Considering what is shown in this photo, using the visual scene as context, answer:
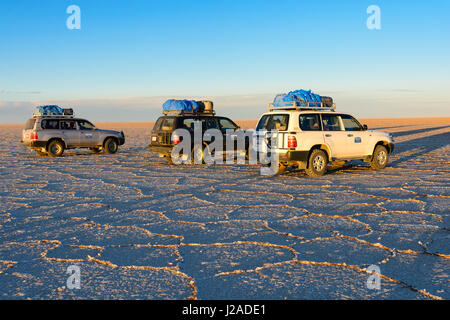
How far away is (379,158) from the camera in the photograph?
14.0 meters

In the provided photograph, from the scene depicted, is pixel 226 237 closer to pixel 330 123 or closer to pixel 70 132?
pixel 330 123

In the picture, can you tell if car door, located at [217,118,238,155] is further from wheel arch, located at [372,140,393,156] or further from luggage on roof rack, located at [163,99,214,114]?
wheel arch, located at [372,140,393,156]

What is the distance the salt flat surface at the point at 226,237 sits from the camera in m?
4.66

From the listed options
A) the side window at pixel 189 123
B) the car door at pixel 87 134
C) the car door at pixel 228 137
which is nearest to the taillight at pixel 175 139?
the side window at pixel 189 123

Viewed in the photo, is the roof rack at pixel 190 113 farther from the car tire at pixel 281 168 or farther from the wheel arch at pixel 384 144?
the wheel arch at pixel 384 144

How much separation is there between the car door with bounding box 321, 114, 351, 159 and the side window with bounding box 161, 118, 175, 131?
5.00 metres

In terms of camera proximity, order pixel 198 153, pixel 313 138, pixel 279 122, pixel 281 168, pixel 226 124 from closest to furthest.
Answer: pixel 313 138 < pixel 279 122 < pixel 281 168 < pixel 198 153 < pixel 226 124

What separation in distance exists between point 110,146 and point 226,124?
23.2ft

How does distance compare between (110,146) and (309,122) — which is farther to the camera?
(110,146)

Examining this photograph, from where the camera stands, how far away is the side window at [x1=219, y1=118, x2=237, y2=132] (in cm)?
1591

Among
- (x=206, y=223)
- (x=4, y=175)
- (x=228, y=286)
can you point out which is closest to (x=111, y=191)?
(x=206, y=223)

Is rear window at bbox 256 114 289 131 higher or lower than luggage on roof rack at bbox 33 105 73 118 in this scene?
lower

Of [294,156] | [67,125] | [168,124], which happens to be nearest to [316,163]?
[294,156]

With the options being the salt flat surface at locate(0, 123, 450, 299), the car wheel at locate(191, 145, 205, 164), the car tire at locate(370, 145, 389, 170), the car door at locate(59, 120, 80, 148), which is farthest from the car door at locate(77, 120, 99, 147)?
the car tire at locate(370, 145, 389, 170)
